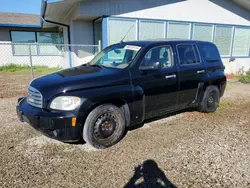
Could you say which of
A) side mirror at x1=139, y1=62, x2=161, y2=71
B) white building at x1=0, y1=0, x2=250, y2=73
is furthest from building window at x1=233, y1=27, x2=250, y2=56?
side mirror at x1=139, y1=62, x2=161, y2=71

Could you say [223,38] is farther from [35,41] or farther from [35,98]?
[35,41]

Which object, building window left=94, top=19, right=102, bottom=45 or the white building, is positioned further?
building window left=94, top=19, right=102, bottom=45

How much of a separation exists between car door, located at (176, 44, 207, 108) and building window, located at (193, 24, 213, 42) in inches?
277

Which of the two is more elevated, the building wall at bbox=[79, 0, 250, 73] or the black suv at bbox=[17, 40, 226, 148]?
the building wall at bbox=[79, 0, 250, 73]

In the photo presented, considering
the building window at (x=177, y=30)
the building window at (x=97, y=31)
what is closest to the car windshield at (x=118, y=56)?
the building window at (x=97, y=31)

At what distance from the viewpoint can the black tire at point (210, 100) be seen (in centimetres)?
523

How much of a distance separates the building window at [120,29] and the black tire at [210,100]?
5.33m

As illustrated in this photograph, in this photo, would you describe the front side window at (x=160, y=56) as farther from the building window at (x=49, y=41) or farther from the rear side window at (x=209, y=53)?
the building window at (x=49, y=41)

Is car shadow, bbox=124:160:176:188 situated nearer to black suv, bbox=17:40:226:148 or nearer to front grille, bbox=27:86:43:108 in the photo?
black suv, bbox=17:40:226:148

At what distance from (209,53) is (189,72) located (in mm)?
1118

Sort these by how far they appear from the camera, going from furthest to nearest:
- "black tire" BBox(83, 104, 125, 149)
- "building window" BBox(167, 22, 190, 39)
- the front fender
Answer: "building window" BBox(167, 22, 190, 39) → "black tire" BBox(83, 104, 125, 149) → the front fender

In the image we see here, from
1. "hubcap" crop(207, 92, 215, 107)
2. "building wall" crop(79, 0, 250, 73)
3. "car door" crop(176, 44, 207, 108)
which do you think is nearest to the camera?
"car door" crop(176, 44, 207, 108)

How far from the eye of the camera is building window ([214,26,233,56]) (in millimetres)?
11987

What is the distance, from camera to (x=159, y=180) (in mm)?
2764
